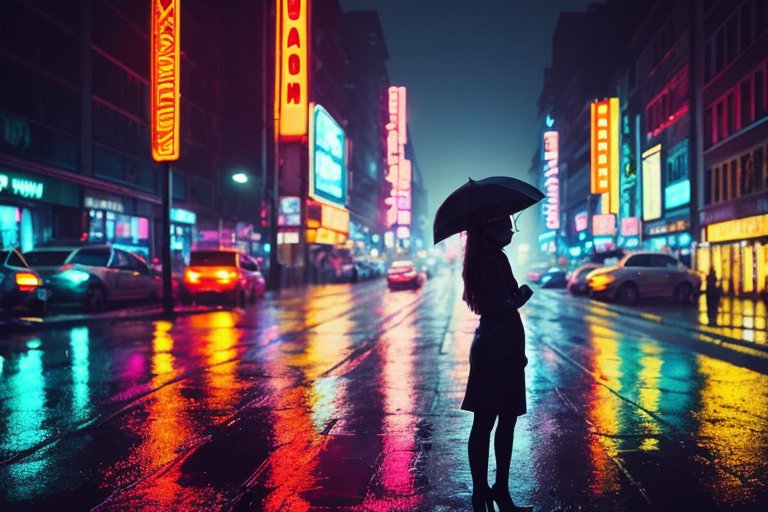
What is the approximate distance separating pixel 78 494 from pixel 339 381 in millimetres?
4950

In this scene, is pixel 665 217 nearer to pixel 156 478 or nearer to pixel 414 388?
pixel 414 388

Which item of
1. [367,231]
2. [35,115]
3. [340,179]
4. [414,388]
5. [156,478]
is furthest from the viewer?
[367,231]

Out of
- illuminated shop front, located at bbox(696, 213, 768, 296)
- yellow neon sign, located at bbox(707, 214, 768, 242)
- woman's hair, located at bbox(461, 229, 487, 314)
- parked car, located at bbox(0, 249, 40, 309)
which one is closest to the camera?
woman's hair, located at bbox(461, 229, 487, 314)

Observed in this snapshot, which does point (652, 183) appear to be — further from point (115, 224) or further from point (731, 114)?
point (115, 224)

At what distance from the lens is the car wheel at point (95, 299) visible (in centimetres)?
1986

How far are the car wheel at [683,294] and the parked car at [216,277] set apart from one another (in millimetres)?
15163

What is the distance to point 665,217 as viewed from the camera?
143 feet

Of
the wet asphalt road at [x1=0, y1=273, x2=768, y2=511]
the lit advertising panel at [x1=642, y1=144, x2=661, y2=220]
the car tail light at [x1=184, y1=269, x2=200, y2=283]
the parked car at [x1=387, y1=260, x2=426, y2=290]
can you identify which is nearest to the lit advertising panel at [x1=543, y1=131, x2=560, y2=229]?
the lit advertising panel at [x1=642, y1=144, x2=661, y2=220]

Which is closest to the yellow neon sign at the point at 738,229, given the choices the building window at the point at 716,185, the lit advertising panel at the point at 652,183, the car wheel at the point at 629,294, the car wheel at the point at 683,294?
the building window at the point at 716,185

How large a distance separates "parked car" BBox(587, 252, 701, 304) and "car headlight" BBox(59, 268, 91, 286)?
678 inches

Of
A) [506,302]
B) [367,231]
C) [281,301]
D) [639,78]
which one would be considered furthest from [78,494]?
[367,231]

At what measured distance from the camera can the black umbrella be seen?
4.54 meters

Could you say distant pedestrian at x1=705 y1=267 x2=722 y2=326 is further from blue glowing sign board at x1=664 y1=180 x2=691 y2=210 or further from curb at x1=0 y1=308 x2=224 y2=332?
blue glowing sign board at x1=664 y1=180 x2=691 y2=210

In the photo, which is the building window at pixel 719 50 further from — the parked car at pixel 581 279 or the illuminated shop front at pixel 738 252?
the parked car at pixel 581 279
